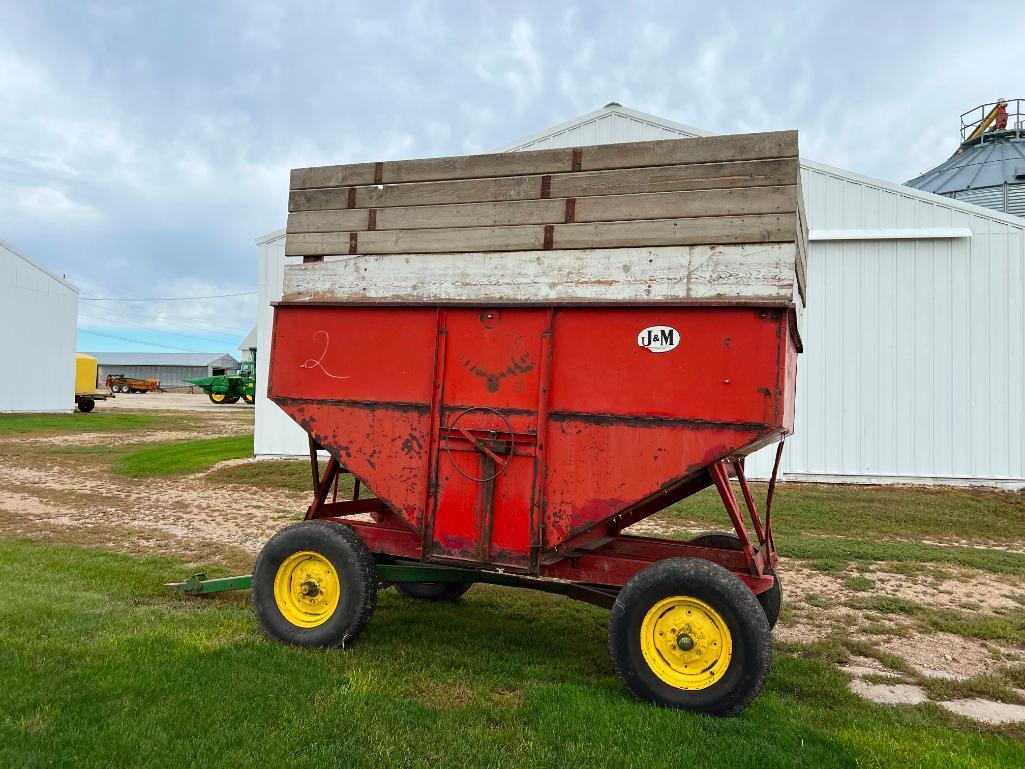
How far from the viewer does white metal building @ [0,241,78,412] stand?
3222 centimetres

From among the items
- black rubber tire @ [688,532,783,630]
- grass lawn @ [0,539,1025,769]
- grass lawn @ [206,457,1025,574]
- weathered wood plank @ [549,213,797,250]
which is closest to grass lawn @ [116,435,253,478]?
grass lawn @ [206,457,1025,574]

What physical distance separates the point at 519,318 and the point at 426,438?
0.99 meters

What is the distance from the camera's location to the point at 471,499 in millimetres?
4703

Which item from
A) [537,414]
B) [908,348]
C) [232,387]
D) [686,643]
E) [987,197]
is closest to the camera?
[686,643]

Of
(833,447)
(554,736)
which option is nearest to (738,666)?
(554,736)

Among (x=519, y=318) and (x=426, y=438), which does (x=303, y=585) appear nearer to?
(x=426, y=438)

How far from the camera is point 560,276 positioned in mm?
4574

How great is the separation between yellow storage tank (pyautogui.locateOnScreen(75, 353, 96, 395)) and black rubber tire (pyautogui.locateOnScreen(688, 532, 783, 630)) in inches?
1577

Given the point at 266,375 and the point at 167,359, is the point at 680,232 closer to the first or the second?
the point at 266,375

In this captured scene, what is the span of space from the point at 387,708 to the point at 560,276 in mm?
2651

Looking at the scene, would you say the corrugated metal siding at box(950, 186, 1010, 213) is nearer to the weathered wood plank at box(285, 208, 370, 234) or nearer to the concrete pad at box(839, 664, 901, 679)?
the concrete pad at box(839, 664, 901, 679)

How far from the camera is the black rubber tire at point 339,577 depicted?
15.5ft

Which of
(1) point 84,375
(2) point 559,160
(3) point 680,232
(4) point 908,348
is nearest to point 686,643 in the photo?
(3) point 680,232

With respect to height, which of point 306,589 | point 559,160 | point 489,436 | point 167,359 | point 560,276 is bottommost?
point 306,589
